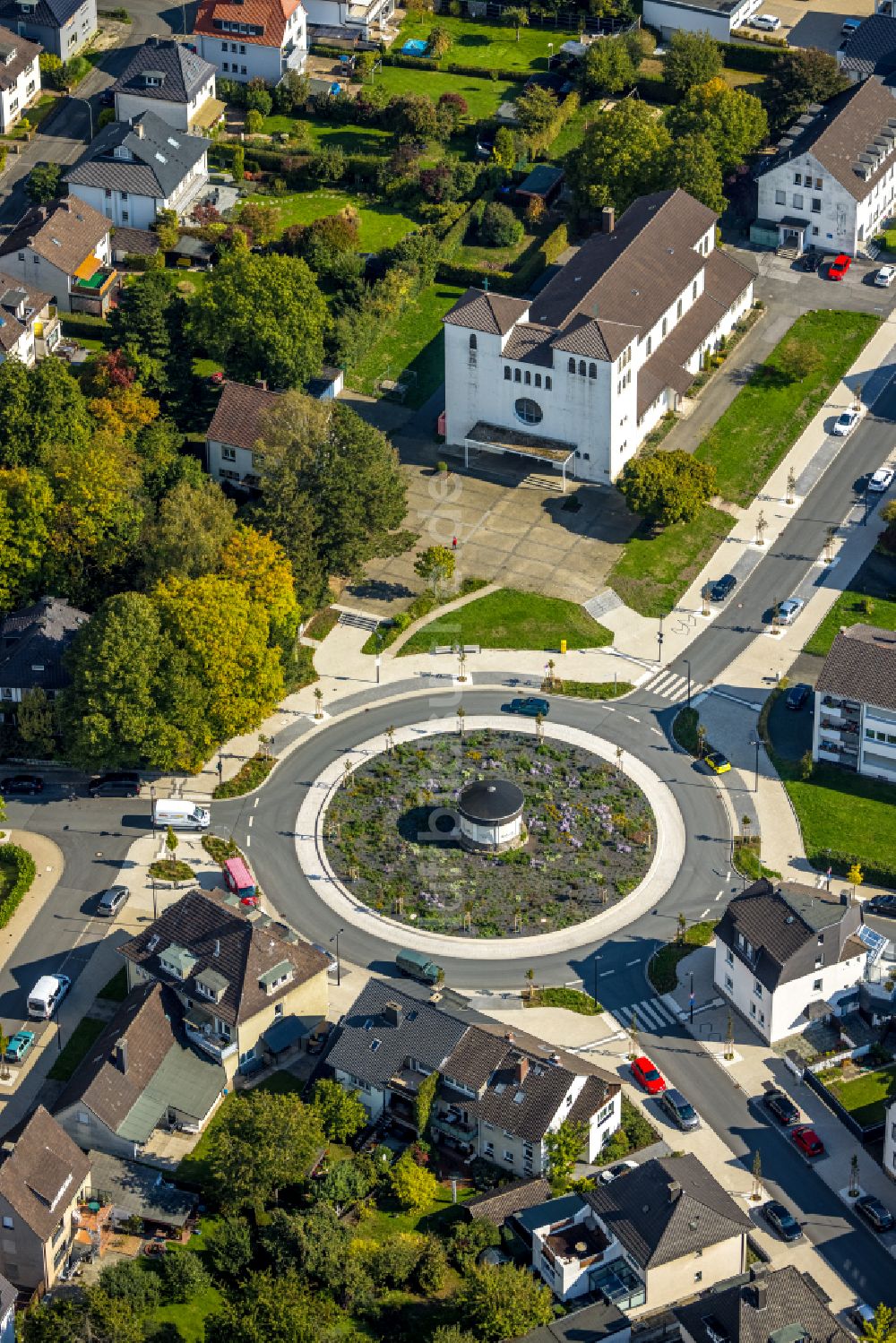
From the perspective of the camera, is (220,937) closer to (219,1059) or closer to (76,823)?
(219,1059)

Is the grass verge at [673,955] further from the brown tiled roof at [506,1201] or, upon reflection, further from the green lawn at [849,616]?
the green lawn at [849,616]

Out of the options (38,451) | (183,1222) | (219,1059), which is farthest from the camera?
(38,451)

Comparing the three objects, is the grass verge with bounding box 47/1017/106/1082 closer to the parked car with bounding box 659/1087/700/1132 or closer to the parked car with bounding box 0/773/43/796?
the parked car with bounding box 0/773/43/796

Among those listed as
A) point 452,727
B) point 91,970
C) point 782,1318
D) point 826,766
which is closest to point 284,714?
point 452,727

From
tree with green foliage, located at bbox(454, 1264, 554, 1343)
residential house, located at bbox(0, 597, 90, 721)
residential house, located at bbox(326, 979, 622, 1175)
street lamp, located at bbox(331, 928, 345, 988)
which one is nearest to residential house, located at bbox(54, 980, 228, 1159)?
residential house, located at bbox(326, 979, 622, 1175)

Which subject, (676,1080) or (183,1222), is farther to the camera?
(676,1080)

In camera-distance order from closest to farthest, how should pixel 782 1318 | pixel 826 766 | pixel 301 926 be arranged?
pixel 782 1318, pixel 301 926, pixel 826 766
